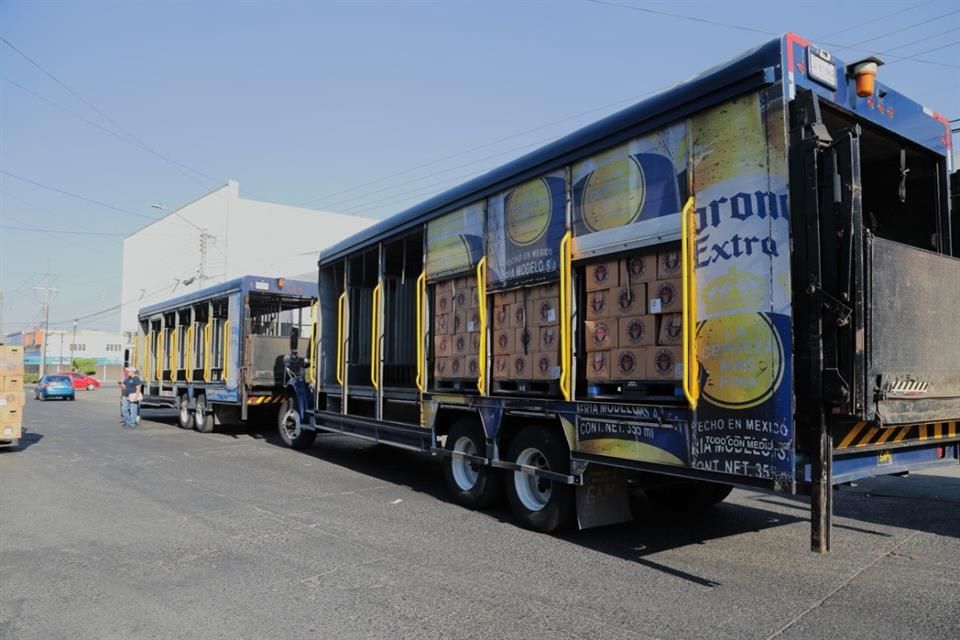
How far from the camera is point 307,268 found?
41.6 metres

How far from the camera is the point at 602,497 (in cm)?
617

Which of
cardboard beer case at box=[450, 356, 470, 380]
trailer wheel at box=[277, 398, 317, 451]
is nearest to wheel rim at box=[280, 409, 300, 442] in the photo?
trailer wheel at box=[277, 398, 317, 451]

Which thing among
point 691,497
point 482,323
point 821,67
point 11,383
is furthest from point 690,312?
point 11,383

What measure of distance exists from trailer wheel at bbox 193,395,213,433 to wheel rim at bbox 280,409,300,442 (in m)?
4.11

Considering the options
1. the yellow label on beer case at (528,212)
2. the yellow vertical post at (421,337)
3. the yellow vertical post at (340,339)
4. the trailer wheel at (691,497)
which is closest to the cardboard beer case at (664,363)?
the yellow label on beer case at (528,212)

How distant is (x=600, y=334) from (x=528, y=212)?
1538 millimetres

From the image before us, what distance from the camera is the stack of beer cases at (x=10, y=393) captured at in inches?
474

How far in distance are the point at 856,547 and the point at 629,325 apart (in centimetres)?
282

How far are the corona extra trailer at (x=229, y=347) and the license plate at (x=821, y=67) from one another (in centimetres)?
1138

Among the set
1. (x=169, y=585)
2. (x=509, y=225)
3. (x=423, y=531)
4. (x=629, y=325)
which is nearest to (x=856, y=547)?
(x=629, y=325)

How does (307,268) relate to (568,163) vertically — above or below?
above

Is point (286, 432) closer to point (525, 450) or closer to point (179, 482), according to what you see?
point (179, 482)

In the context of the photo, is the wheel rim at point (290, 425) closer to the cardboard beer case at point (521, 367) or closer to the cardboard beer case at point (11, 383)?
the cardboard beer case at point (11, 383)

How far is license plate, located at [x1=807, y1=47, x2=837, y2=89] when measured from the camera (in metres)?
4.49
